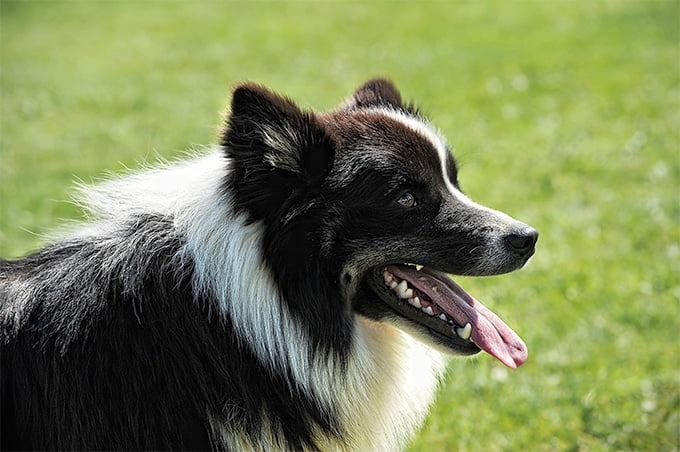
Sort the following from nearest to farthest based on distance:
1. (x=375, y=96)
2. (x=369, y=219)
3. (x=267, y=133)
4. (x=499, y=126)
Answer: (x=267, y=133) → (x=369, y=219) → (x=375, y=96) → (x=499, y=126)

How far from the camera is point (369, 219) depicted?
333 cm

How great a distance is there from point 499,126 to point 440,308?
25.6 feet

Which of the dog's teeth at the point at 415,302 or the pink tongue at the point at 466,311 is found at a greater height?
the dog's teeth at the point at 415,302

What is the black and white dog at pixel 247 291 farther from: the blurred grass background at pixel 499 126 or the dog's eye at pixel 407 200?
the blurred grass background at pixel 499 126

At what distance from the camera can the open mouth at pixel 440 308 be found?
11.3 ft

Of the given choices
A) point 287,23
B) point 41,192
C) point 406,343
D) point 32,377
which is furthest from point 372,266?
point 287,23

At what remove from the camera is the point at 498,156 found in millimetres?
9875

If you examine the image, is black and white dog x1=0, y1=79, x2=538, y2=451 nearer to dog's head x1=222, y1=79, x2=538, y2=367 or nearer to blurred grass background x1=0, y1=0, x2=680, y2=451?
dog's head x1=222, y1=79, x2=538, y2=367

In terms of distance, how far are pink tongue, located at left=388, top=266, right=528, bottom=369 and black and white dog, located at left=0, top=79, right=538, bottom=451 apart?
0.07 feet

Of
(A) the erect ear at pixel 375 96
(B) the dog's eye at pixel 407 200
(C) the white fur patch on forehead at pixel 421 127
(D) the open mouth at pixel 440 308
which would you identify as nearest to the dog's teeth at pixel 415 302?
(D) the open mouth at pixel 440 308

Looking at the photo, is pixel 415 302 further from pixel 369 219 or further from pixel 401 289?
pixel 369 219

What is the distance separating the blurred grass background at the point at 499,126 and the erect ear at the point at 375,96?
65cm

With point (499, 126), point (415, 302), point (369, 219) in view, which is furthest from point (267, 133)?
point (499, 126)

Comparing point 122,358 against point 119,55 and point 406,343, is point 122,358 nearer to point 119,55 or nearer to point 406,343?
point 406,343
